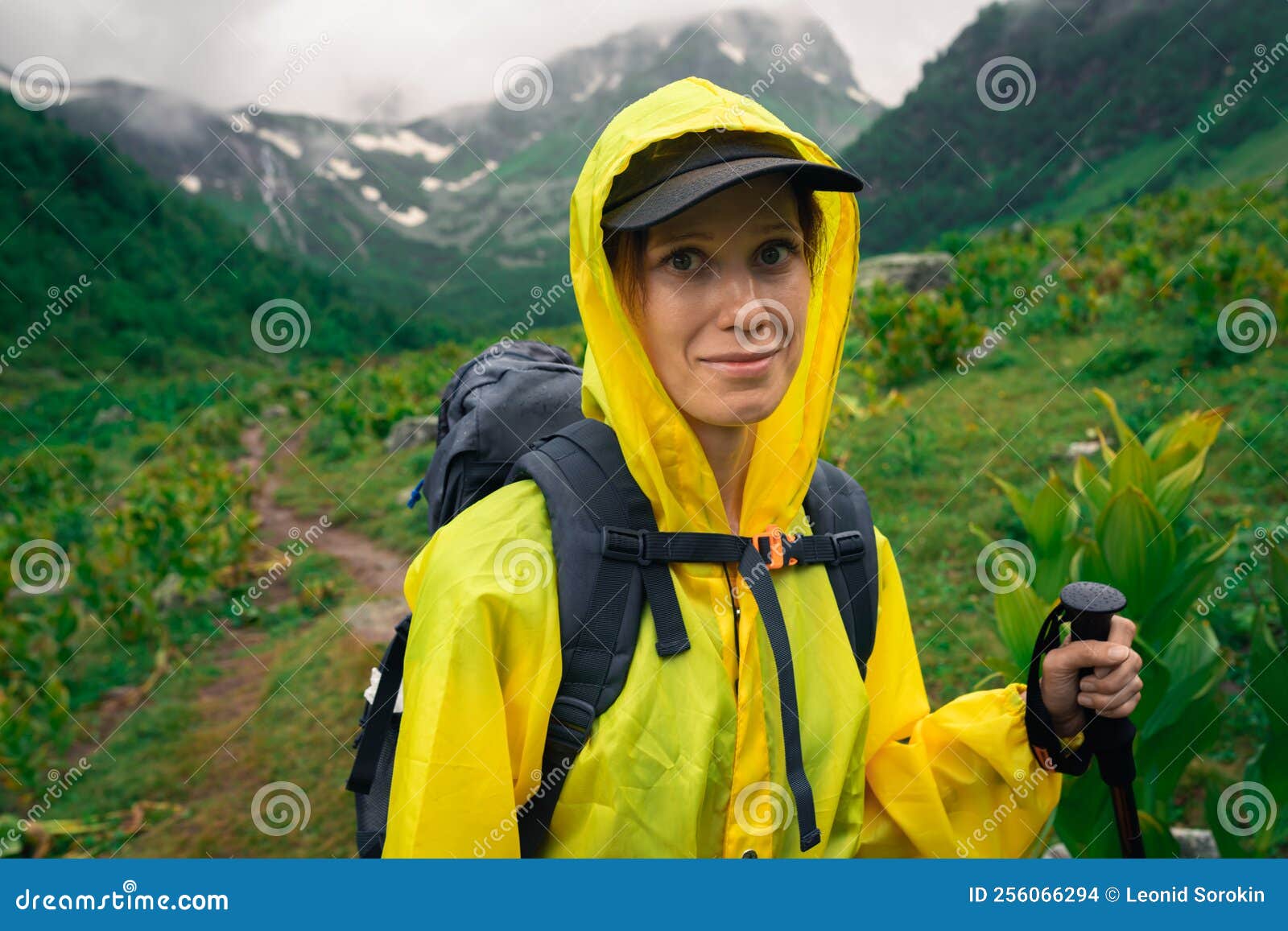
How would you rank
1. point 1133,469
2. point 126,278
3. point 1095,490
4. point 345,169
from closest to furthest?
point 1133,469, point 1095,490, point 126,278, point 345,169

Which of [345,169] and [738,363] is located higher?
[345,169]

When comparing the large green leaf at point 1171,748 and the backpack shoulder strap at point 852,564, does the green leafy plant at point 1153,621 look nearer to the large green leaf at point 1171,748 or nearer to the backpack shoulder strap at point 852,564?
the large green leaf at point 1171,748

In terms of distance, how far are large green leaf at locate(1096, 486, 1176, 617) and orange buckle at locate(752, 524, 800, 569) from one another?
1.17 metres

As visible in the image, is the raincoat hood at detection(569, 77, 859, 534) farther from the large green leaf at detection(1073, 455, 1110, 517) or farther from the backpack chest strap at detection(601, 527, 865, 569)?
the large green leaf at detection(1073, 455, 1110, 517)

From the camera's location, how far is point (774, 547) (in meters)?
1.38

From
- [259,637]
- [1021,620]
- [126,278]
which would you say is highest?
[126,278]

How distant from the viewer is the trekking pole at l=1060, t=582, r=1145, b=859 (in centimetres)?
121

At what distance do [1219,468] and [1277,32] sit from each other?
2239 inches

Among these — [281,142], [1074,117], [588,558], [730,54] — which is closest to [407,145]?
[281,142]

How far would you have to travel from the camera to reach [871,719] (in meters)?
1.51

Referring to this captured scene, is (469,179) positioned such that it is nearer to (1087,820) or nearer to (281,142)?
(281,142)

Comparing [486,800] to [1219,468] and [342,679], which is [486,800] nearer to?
[342,679]

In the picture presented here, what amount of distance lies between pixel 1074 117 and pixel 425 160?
57.0 metres

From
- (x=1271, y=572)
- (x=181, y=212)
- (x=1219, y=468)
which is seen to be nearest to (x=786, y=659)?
(x=1271, y=572)
